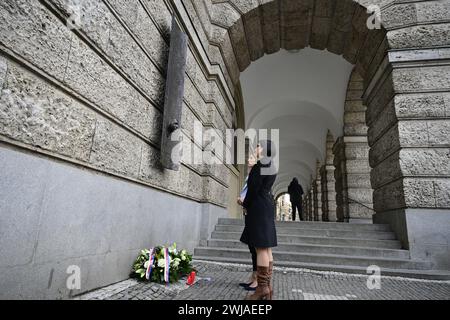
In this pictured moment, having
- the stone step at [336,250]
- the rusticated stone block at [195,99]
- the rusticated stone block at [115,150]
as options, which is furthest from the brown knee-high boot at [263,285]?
the rusticated stone block at [195,99]

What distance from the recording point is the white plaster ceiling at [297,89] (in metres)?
11.0

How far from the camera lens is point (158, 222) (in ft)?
12.6

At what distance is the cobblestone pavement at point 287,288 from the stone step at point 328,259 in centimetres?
37

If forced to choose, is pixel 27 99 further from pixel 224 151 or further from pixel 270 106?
pixel 270 106

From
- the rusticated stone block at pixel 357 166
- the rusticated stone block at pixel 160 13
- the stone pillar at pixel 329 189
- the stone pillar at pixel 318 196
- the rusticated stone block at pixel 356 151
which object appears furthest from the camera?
the stone pillar at pixel 318 196

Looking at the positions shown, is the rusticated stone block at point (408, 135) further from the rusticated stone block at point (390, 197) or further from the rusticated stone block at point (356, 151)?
the rusticated stone block at point (356, 151)

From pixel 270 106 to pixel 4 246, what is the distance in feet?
41.0

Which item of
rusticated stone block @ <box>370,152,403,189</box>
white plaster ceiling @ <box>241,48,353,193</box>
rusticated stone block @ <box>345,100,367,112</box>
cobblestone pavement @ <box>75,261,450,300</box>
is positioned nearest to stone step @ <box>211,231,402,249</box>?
cobblestone pavement @ <box>75,261,450,300</box>

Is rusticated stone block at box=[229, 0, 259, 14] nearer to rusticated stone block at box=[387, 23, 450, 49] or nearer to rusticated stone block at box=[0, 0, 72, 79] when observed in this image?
rusticated stone block at box=[387, 23, 450, 49]

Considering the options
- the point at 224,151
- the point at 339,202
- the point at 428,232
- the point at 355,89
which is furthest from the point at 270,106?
the point at 428,232

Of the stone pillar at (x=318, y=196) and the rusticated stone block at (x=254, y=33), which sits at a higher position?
the rusticated stone block at (x=254, y=33)

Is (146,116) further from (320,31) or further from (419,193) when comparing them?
(320,31)

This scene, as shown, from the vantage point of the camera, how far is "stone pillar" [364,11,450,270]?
4638 millimetres

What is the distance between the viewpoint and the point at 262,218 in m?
2.79
